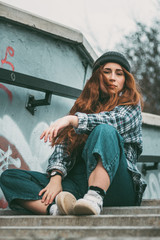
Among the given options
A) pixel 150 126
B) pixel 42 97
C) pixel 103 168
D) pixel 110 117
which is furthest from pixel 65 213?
pixel 150 126

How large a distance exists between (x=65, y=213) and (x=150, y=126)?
336 cm

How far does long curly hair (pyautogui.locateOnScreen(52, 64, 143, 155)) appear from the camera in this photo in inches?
105

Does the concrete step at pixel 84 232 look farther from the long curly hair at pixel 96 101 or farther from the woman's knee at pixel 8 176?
the long curly hair at pixel 96 101

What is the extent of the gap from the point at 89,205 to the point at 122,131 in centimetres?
72

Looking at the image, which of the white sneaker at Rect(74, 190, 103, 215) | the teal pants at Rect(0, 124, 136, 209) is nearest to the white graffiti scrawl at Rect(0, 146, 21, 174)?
the teal pants at Rect(0, 124, 136, 209)

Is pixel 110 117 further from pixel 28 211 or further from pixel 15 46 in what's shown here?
pixel 15 46

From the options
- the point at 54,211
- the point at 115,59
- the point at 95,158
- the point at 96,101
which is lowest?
the point at 54,211

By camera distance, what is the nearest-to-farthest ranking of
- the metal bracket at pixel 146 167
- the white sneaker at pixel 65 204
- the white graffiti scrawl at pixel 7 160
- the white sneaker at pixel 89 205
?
1. the white sneaker at pixel 89 205
2. the white sneaker at pixel 65 204
3. the white graffiti scrawl at pixel 7 160
4. the metal bracket at pixel 146 167

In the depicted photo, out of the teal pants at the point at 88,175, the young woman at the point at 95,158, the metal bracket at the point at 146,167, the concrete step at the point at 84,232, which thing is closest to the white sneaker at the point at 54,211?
the young woman at the point at 95,158

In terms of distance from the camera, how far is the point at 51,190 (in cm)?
241

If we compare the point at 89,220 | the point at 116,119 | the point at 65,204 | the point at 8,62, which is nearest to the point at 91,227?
the point at 89,220

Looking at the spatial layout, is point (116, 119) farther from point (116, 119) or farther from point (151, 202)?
point (151, 202)

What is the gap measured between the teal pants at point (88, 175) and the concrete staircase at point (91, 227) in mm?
172

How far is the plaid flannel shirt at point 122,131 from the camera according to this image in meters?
2.34
